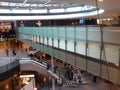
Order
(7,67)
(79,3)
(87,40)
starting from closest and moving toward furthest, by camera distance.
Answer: (87,40), (79,3), (7,67)

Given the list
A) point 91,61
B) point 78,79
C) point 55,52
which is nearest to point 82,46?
point 91,61

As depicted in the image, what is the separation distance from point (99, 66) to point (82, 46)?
238cm

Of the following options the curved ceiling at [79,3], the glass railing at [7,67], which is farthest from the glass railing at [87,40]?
the glass railing at [7,67]

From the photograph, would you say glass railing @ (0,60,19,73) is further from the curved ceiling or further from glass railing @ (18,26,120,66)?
the curved ceiling

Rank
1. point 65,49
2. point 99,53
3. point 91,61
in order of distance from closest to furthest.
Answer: point 99,53, point 91,61, point 65,49

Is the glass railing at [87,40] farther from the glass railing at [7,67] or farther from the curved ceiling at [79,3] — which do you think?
the glass railing at [7,67]

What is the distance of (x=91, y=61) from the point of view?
1208cm

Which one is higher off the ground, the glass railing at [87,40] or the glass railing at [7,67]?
the glass railing at [87,40]

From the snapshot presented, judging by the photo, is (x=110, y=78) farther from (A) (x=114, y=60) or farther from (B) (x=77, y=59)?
(B) (x=77, y=59)

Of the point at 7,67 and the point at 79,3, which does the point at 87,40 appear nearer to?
the point at 79,3

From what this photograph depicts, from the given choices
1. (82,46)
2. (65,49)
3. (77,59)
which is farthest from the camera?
(65,49)

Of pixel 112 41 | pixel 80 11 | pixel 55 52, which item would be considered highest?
pixel 80 11

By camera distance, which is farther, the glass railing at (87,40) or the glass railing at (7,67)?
the glass railing at (7,67)

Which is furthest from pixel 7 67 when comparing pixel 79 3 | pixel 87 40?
pixel 87 40
